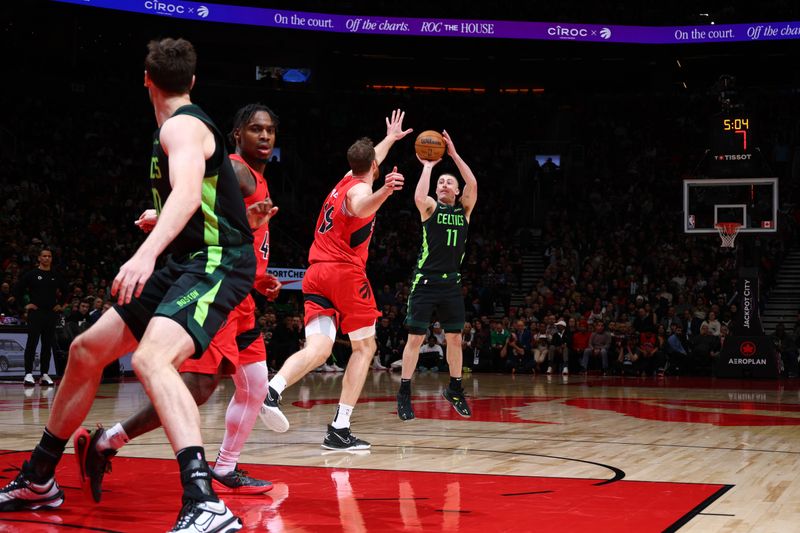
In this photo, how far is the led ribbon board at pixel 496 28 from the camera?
26.9 meters

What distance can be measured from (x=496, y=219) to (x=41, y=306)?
53.7ft

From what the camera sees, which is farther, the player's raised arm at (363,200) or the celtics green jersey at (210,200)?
the player's raised arm at (363,200)

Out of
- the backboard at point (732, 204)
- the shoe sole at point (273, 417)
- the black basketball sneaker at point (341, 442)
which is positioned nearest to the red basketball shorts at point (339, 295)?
the black basketball sneaker at point (341, 442)

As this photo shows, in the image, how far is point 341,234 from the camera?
20.6 ft

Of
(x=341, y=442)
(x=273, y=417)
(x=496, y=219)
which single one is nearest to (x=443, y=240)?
(x=341, y=442)

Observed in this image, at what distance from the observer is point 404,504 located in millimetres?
4105

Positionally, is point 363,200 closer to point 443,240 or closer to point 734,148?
point 443,240

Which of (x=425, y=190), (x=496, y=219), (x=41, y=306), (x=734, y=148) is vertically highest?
(x=734, y=148)

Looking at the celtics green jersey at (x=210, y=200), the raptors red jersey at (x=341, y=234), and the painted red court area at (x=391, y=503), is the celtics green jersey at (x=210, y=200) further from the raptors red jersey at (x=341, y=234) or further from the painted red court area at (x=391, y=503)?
the raptors red jersey at (x=341, y=234)

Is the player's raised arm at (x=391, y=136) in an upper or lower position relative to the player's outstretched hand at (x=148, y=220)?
upper

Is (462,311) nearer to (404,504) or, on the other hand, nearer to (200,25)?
(404,504)

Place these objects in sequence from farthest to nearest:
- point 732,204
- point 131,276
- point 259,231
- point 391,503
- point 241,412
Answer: point 732,204
point 259,231
point 241,412
point 391,503
point 131,276

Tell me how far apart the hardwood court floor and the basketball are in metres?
2.36

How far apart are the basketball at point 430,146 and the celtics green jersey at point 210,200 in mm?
4632
